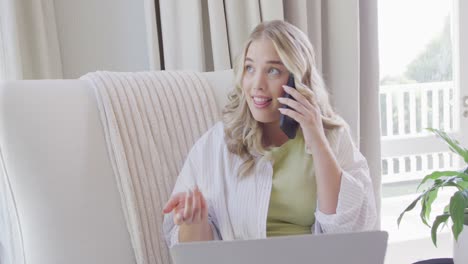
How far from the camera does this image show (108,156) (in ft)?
3.75

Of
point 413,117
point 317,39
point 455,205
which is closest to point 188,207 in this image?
point 455,205

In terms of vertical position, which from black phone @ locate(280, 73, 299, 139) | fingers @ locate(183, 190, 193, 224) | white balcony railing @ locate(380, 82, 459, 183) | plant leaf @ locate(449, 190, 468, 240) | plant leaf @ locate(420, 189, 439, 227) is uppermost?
black phone @ locate(280, 73, 299, 139)

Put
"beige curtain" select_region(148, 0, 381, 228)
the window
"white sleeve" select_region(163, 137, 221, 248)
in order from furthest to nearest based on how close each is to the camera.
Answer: the window < "beige curtain" select_region(148, 0, 381, 228) < "white sleeve" select_region(163, 137, 221, 248)

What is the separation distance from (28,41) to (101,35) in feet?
0.78

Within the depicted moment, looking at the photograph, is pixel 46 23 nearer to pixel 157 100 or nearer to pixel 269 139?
pixel 157 100

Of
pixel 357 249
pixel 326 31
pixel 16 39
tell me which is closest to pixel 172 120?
pixel 16 39

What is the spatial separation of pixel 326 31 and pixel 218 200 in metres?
0.94

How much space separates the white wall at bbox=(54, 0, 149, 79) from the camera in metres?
1.68

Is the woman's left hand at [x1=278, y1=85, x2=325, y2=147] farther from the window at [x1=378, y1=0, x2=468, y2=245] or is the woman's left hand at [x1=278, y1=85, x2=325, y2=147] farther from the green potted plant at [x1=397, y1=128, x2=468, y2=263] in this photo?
the window at [x1=378, y1=0, x2=468, y2=245]

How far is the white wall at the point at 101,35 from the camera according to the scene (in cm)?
168

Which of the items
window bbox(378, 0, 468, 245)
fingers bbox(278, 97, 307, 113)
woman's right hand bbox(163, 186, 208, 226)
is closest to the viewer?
woman's right hand bbox(163, 186, 208, 226)

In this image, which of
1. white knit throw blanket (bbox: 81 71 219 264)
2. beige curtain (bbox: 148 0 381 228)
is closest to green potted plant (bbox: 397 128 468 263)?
white knit throw blanket (bbox: 81 71 219 264)

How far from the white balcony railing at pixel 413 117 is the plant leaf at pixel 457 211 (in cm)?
287

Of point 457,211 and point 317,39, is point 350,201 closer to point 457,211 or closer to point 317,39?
point 457,211
